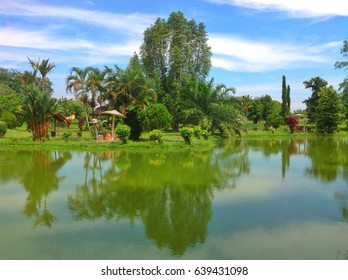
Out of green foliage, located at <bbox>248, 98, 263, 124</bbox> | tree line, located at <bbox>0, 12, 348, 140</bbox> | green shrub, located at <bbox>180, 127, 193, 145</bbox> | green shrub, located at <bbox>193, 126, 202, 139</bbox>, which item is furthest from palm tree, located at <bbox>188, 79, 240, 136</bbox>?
green foliage, located at <bbox>248, 98, 263, 124</bbox>

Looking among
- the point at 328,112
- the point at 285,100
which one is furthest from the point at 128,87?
the point at 285,100

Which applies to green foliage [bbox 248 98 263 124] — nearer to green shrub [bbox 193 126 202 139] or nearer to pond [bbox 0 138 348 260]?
green shrub [bbox 193 126 202 139]

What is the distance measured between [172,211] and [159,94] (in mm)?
28494

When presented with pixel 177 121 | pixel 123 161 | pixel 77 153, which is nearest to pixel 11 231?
pixel 123 161

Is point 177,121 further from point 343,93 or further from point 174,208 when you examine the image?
point 174,208

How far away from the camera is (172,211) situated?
7656 millimetres

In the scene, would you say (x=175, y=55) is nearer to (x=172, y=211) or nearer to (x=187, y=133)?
(x=187, y=133)

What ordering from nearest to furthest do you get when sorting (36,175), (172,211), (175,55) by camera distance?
(172,211)
(36,175)
(175,55)

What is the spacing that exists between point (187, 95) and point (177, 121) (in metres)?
4.06

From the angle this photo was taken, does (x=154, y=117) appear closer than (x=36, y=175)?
No

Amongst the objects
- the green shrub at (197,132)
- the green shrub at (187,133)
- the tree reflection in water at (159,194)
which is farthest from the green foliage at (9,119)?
the tree reflection in water at (159,194)

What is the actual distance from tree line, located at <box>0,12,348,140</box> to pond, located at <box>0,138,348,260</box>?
8929 mm

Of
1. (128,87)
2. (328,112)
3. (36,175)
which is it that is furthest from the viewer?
(328,112)

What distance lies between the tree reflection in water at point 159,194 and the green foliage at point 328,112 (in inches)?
1030
